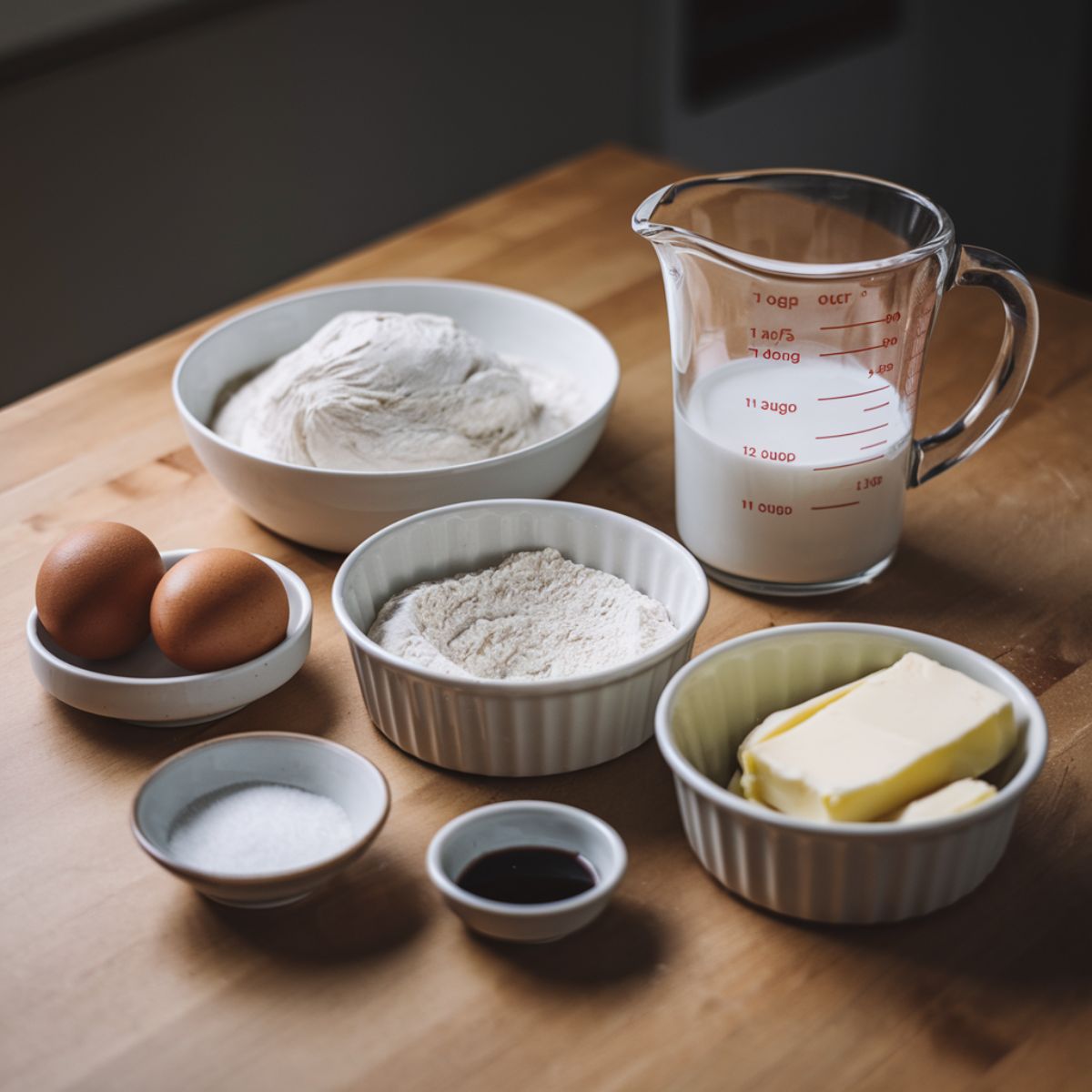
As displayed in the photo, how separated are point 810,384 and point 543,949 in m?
0.49

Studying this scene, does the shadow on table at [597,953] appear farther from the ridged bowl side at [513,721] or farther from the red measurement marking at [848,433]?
the red measurement marking at [848,433]

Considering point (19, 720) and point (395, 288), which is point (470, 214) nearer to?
point (395, 288)

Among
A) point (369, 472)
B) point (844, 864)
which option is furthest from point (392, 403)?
point (844, 864)

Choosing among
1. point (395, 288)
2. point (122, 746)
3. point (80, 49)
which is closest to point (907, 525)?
point (395, 288)

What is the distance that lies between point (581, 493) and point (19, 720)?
528 mm

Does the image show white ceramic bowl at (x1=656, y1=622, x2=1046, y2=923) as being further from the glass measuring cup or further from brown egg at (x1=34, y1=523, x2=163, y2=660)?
brown egg at (x1=34, y1=523, x2=163, y2=660)

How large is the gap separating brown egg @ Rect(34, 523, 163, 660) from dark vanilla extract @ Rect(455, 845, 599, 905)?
35cm

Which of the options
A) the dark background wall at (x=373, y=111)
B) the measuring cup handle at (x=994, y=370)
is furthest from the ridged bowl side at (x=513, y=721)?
the dark background wall at (x=373, y=111)

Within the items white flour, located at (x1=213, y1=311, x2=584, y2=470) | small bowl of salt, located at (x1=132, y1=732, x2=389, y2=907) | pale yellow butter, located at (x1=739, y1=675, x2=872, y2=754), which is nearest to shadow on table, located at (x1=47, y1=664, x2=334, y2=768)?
small bowl of salt, located at (x1=132, y1=732, x2=389, y2=907)

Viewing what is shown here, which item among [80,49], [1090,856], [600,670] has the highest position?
[80,49]

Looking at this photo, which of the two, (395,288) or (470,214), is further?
(470,214)

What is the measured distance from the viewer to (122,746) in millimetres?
999

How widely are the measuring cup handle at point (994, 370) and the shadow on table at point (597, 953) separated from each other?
1.61 ft

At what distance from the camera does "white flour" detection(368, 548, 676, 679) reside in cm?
96
